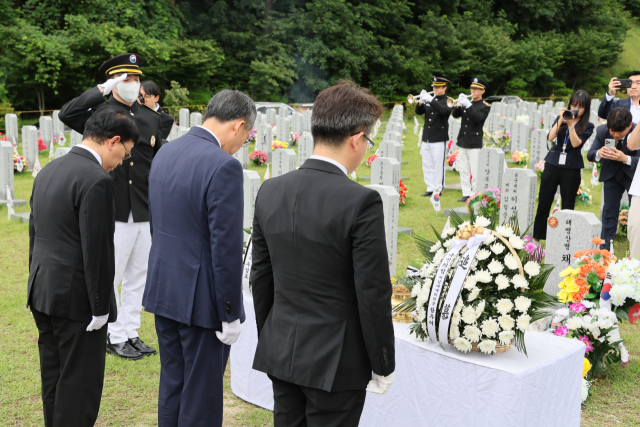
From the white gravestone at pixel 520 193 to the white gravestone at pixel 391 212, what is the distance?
1837 mm

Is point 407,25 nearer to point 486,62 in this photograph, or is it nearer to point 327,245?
point 486,62

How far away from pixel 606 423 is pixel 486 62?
32979mm

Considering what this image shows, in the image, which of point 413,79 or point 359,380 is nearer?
point 359,380

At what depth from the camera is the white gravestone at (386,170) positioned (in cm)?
711

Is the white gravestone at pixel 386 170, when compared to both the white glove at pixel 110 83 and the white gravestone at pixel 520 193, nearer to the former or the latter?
the white gravestone at pixel 520 193

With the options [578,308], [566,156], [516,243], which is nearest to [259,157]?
[566,156]

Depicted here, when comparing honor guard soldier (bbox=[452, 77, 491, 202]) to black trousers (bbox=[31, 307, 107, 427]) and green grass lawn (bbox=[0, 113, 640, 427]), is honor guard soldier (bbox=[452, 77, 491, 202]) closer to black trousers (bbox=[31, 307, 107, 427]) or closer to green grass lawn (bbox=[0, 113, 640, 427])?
A: green grass lawn (bbox=[0, 113, 640, 427])

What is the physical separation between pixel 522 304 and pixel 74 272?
213cm

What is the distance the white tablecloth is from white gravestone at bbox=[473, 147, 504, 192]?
208 inches

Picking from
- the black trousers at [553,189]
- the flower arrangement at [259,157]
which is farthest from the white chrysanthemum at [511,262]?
the flower arrangement at [259,157]

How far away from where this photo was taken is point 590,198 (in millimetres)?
9969

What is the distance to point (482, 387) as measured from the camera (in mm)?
2734

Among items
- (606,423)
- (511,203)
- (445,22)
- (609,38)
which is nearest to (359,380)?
(606,423)

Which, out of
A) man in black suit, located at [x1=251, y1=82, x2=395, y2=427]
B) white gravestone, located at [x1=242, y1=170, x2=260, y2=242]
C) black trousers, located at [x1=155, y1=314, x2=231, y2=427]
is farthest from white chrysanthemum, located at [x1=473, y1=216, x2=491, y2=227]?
white gravestone, located at [x1=242, y1=170, x2=260, y2=242]
